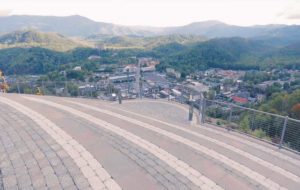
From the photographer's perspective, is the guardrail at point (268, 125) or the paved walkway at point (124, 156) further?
the guardrail at point (268, 125)

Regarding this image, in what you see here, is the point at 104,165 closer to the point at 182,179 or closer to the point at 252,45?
the point at 182,179

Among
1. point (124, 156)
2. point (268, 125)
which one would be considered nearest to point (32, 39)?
point (268, 125)

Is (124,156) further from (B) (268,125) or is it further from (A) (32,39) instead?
(A) (32,39)

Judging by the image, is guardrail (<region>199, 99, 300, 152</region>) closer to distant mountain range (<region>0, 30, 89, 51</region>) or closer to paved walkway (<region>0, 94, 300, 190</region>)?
paved walkway (<region>0, 94, 300, 190</region>)

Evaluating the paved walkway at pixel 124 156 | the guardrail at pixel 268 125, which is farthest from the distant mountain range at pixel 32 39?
the paved walkway at pixel 124 156

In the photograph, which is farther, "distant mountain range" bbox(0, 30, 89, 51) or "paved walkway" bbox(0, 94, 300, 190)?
"distant mountain range" bbox(0, 30, 89, 51)

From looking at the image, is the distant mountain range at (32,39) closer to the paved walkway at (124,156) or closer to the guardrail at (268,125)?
the guardrail at (268,125)

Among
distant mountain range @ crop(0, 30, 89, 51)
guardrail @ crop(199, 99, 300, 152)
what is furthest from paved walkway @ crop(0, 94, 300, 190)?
distant mountain range @ crop(0, 30, 89, 51)

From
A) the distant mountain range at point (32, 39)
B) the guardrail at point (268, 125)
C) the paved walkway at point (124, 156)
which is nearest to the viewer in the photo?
the paved walkway at point (124, 156)

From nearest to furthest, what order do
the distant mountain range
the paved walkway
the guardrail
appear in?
the paved walkway < the guardrail < the distant mountain range
